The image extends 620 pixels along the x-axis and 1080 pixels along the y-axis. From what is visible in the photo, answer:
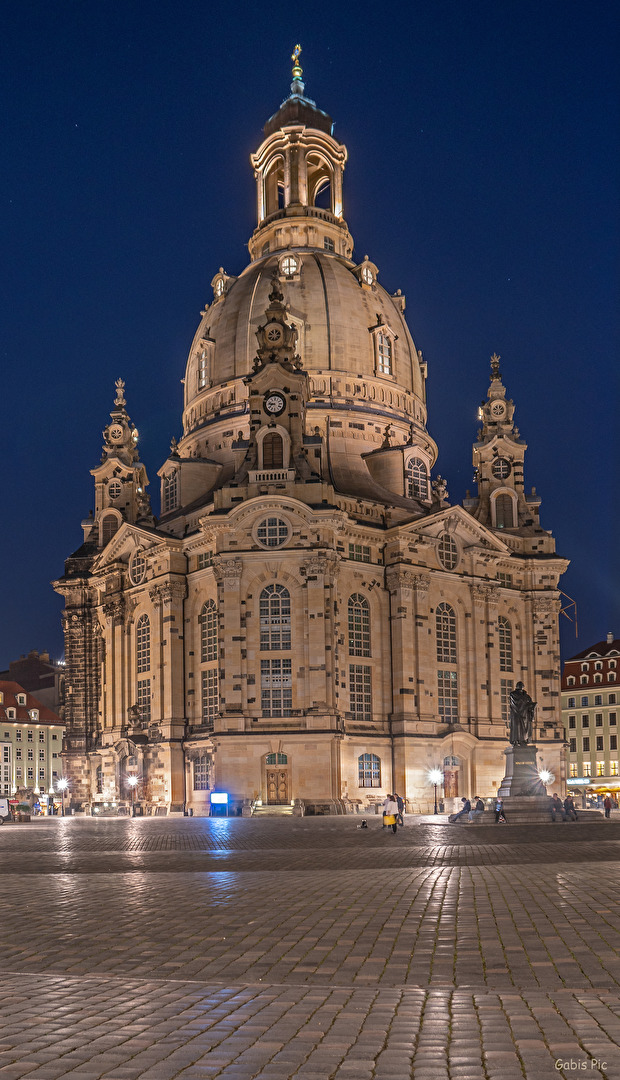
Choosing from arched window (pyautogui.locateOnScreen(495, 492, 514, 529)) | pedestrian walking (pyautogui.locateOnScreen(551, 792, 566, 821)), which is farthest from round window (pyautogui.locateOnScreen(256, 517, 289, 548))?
pedestrian walking (pyautogui.locateOnScreen(551, 792, 566, 821))

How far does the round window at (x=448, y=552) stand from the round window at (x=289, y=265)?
84.5ft

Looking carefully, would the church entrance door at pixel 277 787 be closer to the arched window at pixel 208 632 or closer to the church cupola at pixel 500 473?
the arched window at pixel 208 632

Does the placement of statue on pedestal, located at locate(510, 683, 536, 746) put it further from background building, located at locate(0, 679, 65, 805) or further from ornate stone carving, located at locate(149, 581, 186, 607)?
background building, located at locate(0, 679, 65, 805)

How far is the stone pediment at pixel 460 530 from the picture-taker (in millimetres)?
79438

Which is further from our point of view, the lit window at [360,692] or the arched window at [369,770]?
the lit window at [360,692]

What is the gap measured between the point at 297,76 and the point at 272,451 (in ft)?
179

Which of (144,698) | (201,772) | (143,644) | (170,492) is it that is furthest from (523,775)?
(170,492)

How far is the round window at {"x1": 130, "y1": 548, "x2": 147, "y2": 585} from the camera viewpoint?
276ft

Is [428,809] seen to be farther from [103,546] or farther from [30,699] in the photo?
[30,699]

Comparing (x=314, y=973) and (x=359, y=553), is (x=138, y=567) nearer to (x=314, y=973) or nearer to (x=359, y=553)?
(x=359, y=553)

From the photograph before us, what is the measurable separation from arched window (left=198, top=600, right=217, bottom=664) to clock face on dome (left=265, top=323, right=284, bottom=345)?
60.7 ft

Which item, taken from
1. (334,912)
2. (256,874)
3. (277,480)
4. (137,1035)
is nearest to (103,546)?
(277,480)

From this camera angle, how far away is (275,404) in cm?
7806

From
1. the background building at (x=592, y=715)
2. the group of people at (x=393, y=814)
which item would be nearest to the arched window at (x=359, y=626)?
the group of people at (x=393, y=814)
